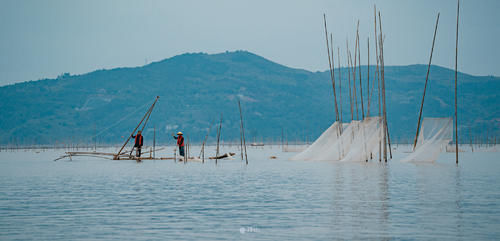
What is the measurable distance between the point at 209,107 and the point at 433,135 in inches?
6023

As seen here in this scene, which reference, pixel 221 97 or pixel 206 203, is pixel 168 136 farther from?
pixel 206 203

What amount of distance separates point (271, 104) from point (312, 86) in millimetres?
23430

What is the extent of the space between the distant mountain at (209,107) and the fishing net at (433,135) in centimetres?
11888

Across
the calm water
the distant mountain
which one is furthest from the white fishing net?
the distant mountain

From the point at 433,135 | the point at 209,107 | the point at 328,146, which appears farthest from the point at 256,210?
the point at 209,107

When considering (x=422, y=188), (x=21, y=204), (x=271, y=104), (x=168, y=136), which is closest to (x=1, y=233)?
(x=21, y=204)

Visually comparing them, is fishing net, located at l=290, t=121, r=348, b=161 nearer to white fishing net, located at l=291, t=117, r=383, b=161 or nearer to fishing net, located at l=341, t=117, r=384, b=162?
white fishing net, located at l=291, t=117, r=383, b=161

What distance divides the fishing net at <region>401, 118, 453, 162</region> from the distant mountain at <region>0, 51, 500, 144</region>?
119 m

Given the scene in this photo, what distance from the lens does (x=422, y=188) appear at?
12922 mm

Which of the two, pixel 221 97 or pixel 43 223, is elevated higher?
pixel 221 97

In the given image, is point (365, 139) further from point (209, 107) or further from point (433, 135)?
point (209, 107)

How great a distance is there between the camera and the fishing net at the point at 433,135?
2261 centimetres

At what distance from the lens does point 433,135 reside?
892 inches

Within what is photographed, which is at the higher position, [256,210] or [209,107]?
[209,107]
